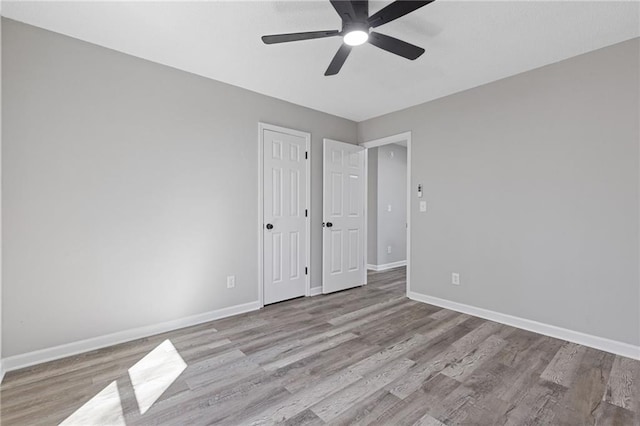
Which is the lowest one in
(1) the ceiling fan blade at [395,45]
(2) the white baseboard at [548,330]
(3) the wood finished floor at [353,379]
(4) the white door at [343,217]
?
(3) the wood finished floor at [353,379]

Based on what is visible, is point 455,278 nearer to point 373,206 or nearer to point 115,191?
point 373,206

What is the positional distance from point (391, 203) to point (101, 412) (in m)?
5.24

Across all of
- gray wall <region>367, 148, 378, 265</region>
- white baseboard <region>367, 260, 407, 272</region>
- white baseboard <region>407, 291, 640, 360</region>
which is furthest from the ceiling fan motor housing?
white baseboard <region>367, 260, 407, 272</region>

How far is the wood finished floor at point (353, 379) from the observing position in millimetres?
1678

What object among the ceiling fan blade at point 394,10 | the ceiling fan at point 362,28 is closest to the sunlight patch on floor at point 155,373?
the ceiling fan at point 362,28

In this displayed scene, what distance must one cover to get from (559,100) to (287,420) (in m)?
3.46

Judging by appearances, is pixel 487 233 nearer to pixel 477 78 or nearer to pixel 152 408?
pixel 477 78

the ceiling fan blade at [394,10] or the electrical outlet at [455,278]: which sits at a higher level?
the ceiling fan blade at [394,10]

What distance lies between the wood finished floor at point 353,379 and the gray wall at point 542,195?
0.42m

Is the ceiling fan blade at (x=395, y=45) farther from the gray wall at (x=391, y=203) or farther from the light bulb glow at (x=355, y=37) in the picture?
the gray wall at (x=391, y=203)

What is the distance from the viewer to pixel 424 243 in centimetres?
377

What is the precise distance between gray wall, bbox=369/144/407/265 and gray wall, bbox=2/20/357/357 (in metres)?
3.01

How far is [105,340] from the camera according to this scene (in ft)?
8.24

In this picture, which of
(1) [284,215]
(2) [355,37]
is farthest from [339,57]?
(1) [284,215]
